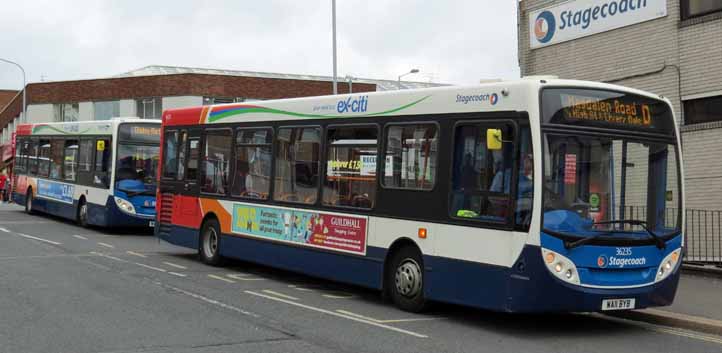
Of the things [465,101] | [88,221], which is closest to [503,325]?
[465,101]

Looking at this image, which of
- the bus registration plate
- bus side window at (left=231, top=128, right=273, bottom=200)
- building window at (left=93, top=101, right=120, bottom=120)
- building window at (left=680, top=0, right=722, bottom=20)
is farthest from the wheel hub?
building window at (left=93, top=101, right=120, bottom=120)

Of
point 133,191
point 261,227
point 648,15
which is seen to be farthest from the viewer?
point 133,191

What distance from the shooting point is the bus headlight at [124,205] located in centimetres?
2116

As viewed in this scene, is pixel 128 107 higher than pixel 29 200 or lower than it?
higher

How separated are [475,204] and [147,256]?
8.77 metres

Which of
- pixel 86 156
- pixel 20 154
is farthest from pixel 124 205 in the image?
pixel 20 154

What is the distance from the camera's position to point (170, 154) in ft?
54.2

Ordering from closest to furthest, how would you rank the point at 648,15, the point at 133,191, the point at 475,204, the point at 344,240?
the point at 475,204, the point at 344,240, the point at 648,15, the point at 133,191

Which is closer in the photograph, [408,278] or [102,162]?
[408,278]

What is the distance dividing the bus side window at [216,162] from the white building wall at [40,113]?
1846 inches

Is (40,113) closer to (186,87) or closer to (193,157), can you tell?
(186,87)

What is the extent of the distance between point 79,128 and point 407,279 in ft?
50.5

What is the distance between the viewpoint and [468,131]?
983 centimetres

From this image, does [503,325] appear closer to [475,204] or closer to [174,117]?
[475,204]
